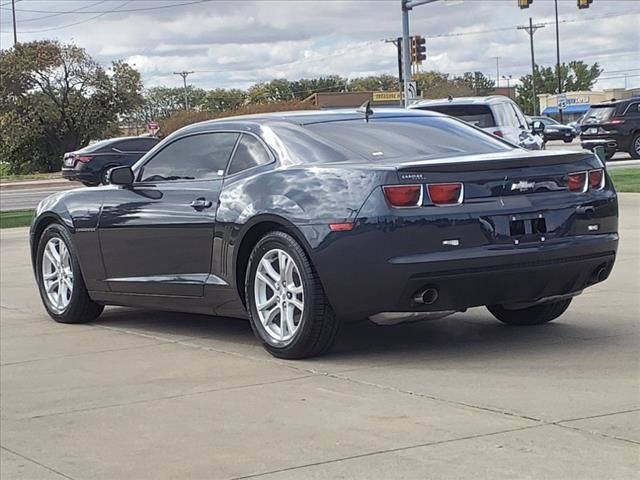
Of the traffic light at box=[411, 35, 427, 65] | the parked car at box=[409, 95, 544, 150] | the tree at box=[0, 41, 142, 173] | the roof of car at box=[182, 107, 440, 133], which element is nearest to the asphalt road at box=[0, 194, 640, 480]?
the roof of car at box=[182, 107, 440, 133]

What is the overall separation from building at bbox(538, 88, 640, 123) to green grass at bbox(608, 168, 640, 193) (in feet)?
4.78

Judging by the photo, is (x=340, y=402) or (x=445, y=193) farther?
(x=445, y=193)

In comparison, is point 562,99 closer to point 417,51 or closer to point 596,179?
point 417,51

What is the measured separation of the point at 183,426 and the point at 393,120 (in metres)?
2.84

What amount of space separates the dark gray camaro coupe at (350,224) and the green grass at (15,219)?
1127 centimetres

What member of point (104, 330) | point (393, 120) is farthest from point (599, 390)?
point (104, 330)

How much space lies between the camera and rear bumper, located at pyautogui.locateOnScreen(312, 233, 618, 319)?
5961mm

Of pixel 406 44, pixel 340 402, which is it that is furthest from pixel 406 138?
pixel 406 44

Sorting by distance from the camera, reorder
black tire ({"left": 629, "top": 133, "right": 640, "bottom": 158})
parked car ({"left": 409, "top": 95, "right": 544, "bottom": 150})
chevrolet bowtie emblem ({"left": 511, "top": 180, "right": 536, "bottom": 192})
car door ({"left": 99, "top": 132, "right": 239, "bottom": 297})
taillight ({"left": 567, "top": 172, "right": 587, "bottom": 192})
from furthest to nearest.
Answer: black tire ({"left": 629, "top": 133, "right": 640, "bottom": 158})
parked car ({"left": 409, "top": 95, "right": 544, "bottom": 150})
car door ({"left": 99, "top": 132, "right": 239, "bottom": 297})
taillight ({"left": 567, "top": 172, "right": 587, "bottom": 192})
chevrolet bowtie emblem ({"left": 511, "top": 180, "right": 536, "bottom": 192})

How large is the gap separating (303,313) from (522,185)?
1442 millimetres

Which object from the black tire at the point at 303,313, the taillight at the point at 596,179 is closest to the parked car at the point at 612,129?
the taillight at the point at 596,179

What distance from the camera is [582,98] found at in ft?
133

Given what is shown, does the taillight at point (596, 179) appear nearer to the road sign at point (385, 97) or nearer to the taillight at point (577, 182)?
the taillight at point (577, 182)

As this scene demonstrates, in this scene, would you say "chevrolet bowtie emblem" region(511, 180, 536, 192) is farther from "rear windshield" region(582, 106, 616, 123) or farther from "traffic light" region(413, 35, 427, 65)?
"traffic light" region(413, 35, 427, 65)
